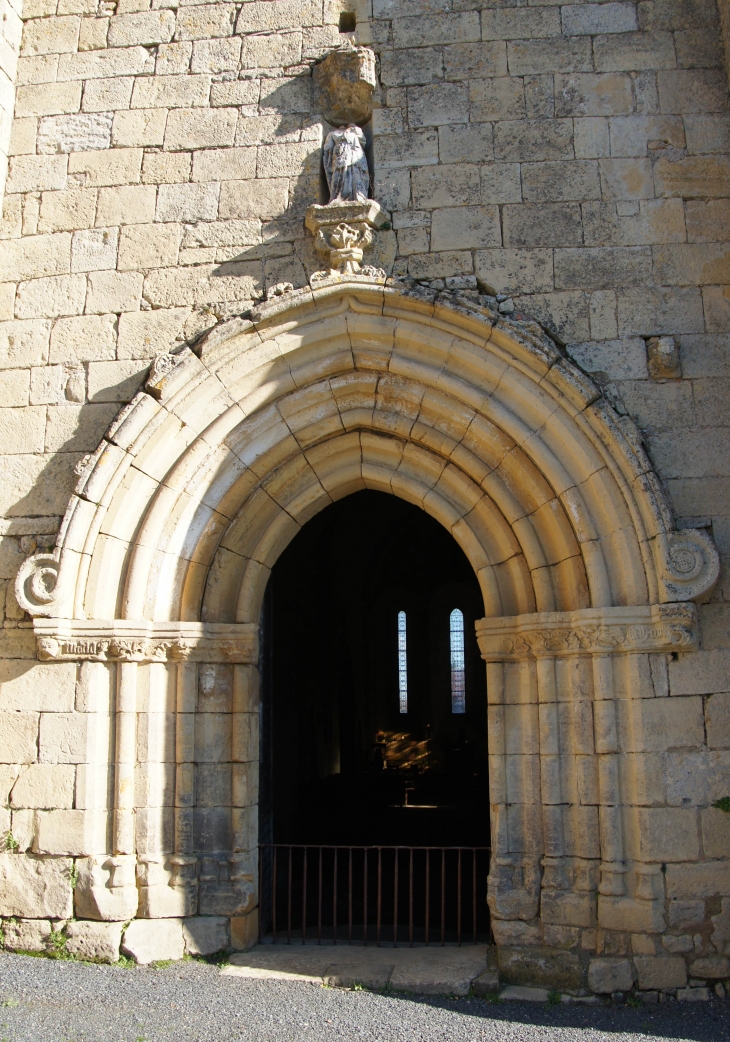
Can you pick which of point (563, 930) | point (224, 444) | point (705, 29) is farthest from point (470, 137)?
point (563, 930)

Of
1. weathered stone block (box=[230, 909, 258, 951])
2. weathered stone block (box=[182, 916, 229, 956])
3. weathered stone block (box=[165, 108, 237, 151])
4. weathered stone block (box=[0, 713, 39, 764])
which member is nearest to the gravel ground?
weathered stone block (box=[182, 916, 229, 956])

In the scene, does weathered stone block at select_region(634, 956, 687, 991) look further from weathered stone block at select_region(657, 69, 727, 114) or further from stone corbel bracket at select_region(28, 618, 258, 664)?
weathered stone block at select_region(657, 69, 727, 114)

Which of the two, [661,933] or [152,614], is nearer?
[661,933]

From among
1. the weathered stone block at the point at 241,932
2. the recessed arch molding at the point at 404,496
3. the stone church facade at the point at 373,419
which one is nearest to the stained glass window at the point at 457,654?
the stone church facade at the point at 373,419

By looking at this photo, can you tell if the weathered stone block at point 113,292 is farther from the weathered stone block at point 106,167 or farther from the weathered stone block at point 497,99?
the weathered stone block at point 497,99

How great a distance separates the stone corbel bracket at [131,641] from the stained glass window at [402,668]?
28.9 ft

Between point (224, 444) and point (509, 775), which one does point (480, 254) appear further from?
point (509, 775)

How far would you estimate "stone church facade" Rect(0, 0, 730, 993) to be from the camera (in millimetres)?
4691

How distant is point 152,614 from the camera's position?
5191 mm

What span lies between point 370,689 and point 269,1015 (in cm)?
900

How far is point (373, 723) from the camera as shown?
1323cm

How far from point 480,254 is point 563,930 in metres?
3.89

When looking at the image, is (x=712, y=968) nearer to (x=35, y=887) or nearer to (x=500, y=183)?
(x=35, y=887)

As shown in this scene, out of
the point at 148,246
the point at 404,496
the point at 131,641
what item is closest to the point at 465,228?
the point at 404,496
